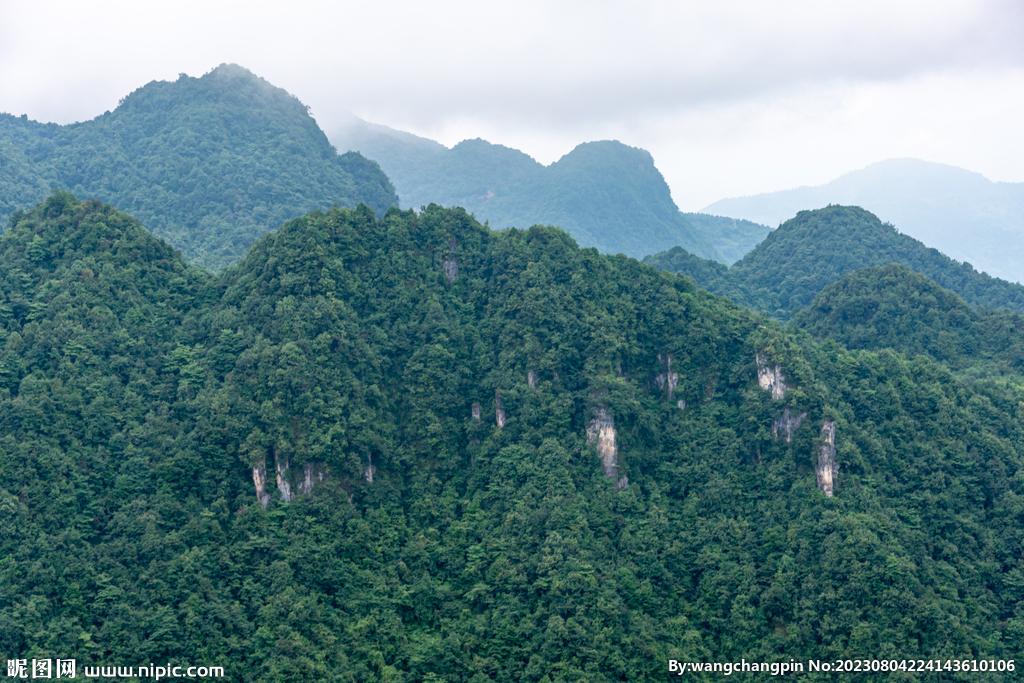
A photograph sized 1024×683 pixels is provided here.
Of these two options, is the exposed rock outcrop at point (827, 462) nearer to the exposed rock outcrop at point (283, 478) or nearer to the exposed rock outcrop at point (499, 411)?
the exposed rock outcrop at point (499, 411)

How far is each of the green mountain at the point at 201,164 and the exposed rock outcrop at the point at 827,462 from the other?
44.6 meters

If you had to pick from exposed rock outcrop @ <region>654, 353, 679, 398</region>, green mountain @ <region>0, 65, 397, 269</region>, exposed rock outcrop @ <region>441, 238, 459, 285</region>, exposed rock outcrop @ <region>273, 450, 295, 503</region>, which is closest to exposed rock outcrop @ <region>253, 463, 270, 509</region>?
exposed rock outcrop @ <region>273, 450, 295, 503</region>

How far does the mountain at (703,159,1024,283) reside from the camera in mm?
156000

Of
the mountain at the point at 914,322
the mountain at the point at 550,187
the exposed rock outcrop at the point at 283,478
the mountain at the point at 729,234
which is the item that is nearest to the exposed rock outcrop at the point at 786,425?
the mountain at the point at 914,322

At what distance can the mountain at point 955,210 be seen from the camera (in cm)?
15600

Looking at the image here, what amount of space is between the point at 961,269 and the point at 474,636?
192ft

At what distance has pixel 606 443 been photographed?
126 ft

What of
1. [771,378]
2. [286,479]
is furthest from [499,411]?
[771,378]

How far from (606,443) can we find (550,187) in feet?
318

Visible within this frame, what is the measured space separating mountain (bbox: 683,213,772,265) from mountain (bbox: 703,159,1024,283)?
105 feet

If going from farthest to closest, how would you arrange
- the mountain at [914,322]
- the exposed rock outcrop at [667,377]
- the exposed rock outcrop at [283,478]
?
the mountain at [914,322] < the exposed rock outcrop at [667,377] < the exposed rock outcrop at [283,478]

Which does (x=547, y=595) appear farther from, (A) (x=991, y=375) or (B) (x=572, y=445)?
(A) (x=991, y=375)

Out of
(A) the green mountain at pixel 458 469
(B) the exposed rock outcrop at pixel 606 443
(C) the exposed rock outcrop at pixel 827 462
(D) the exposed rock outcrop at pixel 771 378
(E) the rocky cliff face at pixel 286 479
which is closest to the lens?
(A) the green mountain at pixel 458 469

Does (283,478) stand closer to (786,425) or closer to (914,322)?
(786,425)
